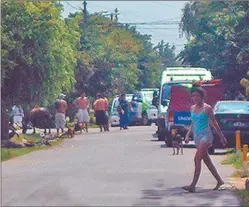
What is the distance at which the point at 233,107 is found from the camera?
2497cm

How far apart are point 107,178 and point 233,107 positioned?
828cm

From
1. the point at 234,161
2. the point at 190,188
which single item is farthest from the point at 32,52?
the point at 190,188

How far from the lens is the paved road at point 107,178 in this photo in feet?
46.7

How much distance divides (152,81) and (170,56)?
51027 mm

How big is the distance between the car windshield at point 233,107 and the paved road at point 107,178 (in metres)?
1.55

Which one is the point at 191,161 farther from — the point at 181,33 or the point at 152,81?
the point at 152,81

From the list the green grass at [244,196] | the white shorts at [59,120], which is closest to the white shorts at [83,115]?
the white shorts at [59,120]

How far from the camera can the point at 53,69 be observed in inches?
1109

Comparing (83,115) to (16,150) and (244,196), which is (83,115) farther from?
(244,196)

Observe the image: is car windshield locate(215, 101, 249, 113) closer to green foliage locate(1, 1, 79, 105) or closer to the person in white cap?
green foliage locate(1, 1, 79, 105)

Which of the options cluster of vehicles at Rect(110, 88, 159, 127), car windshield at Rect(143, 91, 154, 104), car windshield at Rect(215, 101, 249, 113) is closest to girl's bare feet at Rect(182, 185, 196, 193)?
car windshield at Rect(215, 101, 249, 113)

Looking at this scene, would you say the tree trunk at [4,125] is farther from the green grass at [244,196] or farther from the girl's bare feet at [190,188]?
the green grass at [244,196]

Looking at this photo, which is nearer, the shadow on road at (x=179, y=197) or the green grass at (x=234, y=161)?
the shadow on road at (x=179, y=197)

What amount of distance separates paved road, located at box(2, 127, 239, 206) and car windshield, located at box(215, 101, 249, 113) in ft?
5.09
